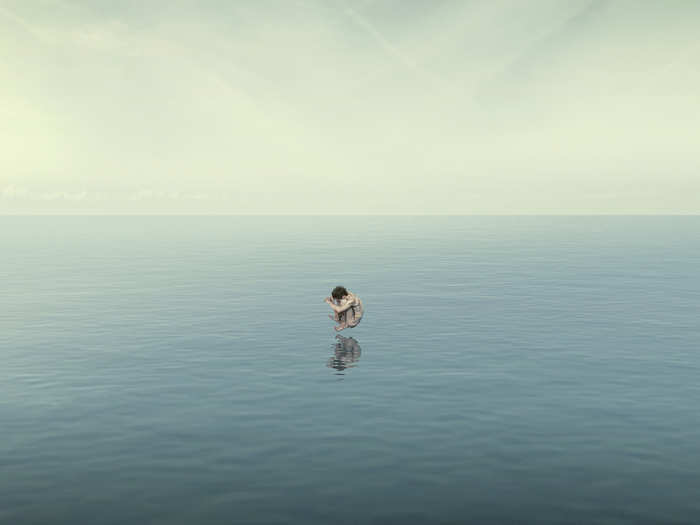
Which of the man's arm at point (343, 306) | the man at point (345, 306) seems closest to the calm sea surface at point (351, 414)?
the man at point (345, 306)

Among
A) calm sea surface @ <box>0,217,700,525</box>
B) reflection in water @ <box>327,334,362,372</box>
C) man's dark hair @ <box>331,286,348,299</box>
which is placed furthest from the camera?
man's dark hair @ <box>331,286,348,299</box>

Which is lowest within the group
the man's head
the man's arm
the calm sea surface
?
the calm sea surface

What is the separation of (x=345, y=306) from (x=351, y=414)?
516 inches

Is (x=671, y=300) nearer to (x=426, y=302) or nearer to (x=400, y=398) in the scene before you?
(x=426, y=302)

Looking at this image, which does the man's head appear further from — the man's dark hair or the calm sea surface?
the calm sea surface

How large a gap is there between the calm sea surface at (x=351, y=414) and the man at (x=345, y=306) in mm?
1607

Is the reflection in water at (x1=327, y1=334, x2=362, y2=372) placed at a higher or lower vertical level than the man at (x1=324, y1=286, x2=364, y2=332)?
lower

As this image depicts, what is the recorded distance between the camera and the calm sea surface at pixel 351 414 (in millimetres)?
16453

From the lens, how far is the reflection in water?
32.0 m

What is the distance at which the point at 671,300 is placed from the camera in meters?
57.3

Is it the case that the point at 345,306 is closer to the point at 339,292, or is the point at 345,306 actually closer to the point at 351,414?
the point at 339,292

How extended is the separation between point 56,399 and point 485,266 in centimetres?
7602

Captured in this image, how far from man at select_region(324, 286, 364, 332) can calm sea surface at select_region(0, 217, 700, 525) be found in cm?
161

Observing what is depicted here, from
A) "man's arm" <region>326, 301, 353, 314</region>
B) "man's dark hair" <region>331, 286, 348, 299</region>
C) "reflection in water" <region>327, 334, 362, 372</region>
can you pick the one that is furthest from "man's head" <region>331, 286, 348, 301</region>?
"reflection in water" <region>327, 334, 362, 372</region>
